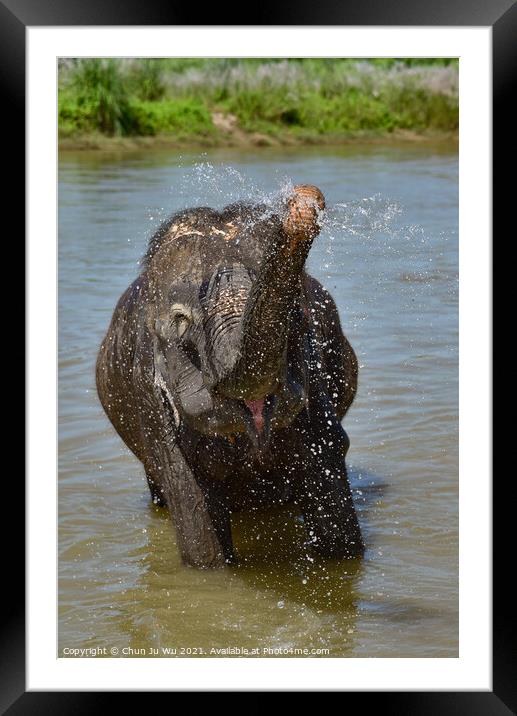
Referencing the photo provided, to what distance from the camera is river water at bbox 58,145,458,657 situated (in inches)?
300

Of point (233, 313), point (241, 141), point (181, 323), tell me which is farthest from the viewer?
point (241, 141)

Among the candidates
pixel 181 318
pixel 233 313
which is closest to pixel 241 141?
pixel 181 318

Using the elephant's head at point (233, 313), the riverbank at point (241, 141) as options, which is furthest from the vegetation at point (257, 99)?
the elephant's head at point (233, 313)

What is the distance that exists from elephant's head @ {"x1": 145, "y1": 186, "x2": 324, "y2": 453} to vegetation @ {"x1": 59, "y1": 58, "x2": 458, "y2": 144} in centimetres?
671

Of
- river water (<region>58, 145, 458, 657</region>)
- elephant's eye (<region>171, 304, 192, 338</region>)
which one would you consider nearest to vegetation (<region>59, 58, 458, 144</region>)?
river water (<region>58, 145, 458, 657</region>)

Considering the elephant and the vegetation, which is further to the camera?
the vegetation

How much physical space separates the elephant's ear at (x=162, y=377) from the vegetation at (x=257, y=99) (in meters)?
6.88

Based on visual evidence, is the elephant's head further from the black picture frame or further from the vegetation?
the vegetation

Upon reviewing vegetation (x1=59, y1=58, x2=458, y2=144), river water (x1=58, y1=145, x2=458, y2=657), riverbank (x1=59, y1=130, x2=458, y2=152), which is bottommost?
river water (x1=58, y1=145, x2=458, y2=657)

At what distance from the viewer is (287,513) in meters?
9.15

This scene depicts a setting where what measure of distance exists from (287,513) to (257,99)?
27.2 feet
